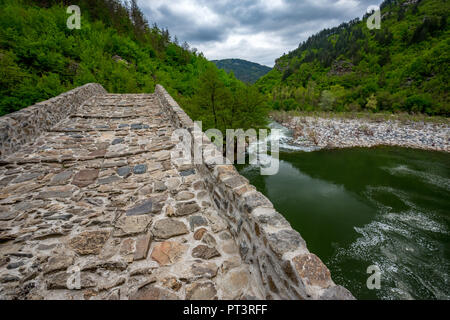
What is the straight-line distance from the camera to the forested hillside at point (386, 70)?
1158 inches

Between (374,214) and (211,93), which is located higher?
(211,93)

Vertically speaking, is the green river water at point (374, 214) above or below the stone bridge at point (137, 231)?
below

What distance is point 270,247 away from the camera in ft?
4.00

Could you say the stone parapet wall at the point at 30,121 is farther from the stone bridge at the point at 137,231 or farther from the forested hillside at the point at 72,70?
the forested hillside at the point at 72,70

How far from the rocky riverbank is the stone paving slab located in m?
16.0

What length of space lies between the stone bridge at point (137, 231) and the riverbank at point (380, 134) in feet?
52.4

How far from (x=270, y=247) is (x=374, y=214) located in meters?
8.80

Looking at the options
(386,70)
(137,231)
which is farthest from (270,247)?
(386,70)

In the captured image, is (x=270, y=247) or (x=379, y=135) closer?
(x=270, y=247)

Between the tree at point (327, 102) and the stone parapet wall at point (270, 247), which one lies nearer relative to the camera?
the stone parapet wall at point (270, 247)

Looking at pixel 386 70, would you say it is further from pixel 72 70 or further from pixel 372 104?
pixel 72 70

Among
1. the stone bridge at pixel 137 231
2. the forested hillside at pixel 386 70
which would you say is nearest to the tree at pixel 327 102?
the forested hillside at pixel 386 70

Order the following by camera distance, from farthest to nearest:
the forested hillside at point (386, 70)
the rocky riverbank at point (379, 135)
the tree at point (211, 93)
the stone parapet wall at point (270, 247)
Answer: the forested hillside at point (386, 70) → the rocky riverbank at point (379, 135) → the tree at point (211, 93) → the stone parapet wall at point (270, 247)

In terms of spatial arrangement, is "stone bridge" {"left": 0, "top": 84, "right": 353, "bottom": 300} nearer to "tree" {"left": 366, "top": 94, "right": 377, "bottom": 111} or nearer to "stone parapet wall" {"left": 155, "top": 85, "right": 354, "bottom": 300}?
"stone parapet wall" {"left": 155, "top": 85, "right": 354, "bottom": 300}
